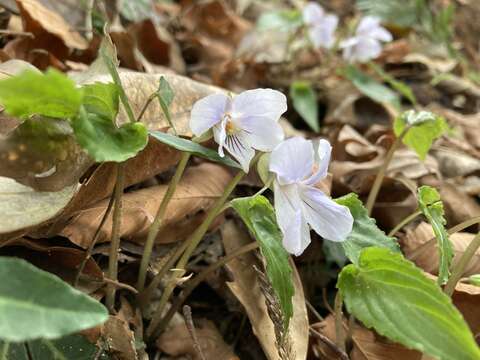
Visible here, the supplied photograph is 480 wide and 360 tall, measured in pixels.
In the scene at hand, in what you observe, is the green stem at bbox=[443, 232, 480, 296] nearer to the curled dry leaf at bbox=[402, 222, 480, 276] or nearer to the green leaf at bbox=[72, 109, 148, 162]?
the curled dry leaf at bbox=[402, 222, 480, 276]

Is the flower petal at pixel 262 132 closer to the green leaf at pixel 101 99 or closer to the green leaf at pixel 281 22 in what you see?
the green leaf at pixel 101 99

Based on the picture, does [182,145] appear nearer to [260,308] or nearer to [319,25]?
[260,308]

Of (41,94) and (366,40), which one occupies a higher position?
(41,94)

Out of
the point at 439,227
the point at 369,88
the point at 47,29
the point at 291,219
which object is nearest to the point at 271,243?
the point at 291,219

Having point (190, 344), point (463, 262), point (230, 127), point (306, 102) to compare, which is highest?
point (230, 127)

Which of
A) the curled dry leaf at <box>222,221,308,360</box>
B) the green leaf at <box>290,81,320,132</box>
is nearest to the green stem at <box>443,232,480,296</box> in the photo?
the curled dry leaf at <box>222,221,308,360</box>

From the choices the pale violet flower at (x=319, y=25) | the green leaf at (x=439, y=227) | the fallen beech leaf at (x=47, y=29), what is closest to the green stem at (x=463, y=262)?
the green leaf at (x=439, y=227)
